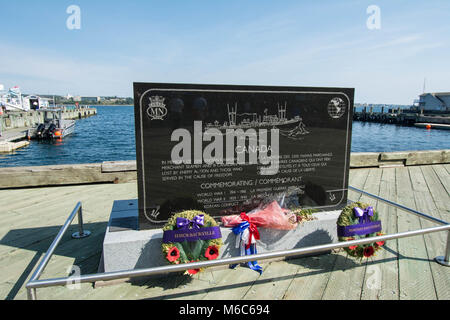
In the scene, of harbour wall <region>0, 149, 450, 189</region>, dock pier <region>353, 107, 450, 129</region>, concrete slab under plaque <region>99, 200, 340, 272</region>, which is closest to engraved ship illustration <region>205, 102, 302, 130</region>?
concrete slab under plaque <region>99, 200, 340, 272</region>

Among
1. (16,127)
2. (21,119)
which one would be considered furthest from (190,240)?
(21,119)

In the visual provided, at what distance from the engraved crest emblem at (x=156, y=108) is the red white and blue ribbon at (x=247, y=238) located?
166 cm

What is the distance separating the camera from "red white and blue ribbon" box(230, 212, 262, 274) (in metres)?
3.79

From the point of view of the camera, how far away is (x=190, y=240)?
3.44 meters

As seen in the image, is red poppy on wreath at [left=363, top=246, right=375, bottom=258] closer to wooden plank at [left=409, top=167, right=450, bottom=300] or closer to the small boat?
wooden plank at [left=409, top=167, right=450, bottom=300]

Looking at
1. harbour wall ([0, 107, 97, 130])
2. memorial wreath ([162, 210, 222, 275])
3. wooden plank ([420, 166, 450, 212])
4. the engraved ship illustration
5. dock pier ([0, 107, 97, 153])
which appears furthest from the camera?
harbour wall ([0, 107, 97, 130])

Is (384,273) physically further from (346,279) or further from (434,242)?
(434,242)

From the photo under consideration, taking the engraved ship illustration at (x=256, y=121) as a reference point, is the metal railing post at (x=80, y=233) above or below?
below

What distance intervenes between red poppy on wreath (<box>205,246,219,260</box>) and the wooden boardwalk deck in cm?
30

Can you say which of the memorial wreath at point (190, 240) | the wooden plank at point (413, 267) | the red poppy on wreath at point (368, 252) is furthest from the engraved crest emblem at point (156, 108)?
the wooden plank at point (413, 267)

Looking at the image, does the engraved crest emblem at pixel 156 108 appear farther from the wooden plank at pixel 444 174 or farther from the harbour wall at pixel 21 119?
the harbour wall at pixel 21 119

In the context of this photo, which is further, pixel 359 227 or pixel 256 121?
pixel 256 121

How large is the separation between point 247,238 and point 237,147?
1189 mm

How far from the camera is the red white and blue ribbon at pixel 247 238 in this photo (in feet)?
12.5
